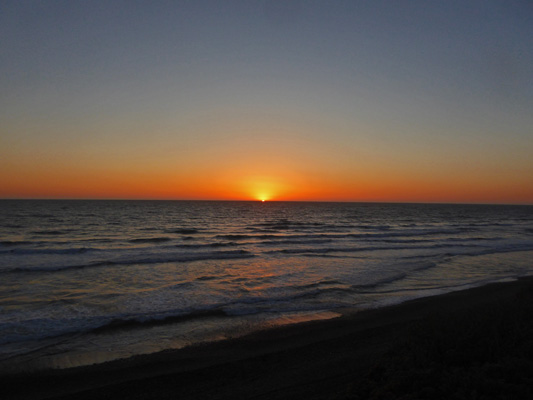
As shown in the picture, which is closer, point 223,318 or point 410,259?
point 223,318

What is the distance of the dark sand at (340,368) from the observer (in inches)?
179

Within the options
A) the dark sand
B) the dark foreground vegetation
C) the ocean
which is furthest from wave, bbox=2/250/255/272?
the dark foreground vegetation

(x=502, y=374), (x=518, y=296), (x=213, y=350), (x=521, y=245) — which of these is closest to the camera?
(x=502, y=374)

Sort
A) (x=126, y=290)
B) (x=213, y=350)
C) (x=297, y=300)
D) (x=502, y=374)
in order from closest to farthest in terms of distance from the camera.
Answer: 1. (x=502, y=374)
2. (x=213, y=350)
3. (x=297, y=300)
4. (x=126, y=290)

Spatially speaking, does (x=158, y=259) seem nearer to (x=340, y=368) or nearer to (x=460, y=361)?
(x=340, y=368)

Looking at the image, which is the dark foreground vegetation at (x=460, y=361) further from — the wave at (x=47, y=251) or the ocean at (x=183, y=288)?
the wave at (x=47, y=251)

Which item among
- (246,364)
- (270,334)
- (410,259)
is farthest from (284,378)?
(410,259)

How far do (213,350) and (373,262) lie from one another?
16187 millimetres

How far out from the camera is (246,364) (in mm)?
7004

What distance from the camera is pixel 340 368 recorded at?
6688 millimetres

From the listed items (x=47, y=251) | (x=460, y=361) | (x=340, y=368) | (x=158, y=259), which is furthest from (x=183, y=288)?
(x=47, y=251)

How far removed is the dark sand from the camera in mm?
4539

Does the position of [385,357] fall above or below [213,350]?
above

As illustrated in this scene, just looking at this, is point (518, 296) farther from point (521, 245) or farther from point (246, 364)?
point (521, 245)
